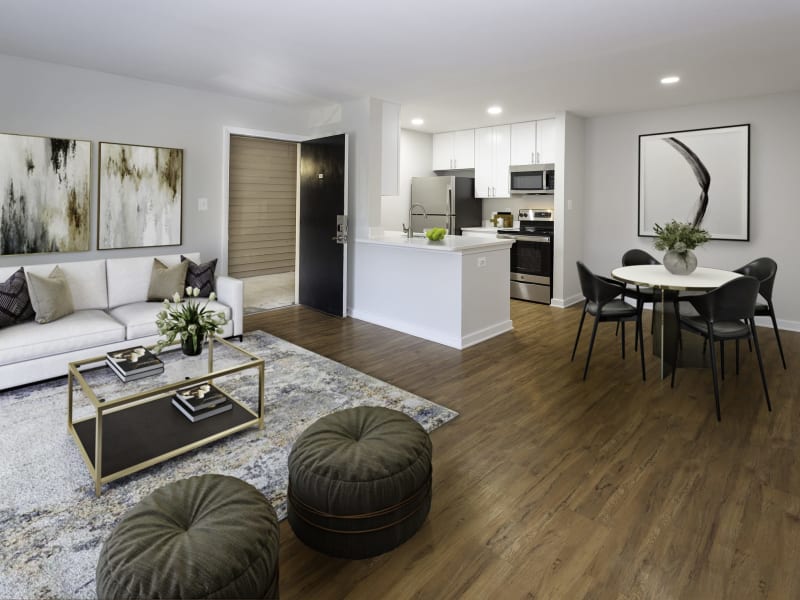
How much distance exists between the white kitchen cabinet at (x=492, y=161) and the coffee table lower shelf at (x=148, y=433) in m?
5.28

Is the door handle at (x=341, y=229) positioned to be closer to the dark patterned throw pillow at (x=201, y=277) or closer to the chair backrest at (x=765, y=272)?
the dark patterned throw pillow at (x=201, y=277)

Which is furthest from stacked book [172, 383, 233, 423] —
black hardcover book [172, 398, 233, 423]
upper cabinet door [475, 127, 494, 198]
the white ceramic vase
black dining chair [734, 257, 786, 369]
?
upper cabinet door [475, 127, 494, 198]

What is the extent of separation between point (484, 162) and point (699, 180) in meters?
2.76

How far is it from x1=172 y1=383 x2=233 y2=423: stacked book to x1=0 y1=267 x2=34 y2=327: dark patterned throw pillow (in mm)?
1585

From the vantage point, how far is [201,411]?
278 centimetres

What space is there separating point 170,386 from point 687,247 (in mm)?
3659

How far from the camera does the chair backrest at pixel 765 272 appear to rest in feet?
12.6

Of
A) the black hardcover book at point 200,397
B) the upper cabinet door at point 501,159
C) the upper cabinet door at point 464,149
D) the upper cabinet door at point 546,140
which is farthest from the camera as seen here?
the upper cabinet door at point 464,149

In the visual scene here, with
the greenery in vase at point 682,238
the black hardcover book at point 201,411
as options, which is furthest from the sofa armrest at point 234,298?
the greenery in vase at point 682,238

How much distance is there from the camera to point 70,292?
391 cm

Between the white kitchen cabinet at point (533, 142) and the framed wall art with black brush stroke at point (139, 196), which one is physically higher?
the white kitchen cabinet at point (533, 142)

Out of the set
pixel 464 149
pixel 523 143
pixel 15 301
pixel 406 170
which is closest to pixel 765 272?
pixel 523 143

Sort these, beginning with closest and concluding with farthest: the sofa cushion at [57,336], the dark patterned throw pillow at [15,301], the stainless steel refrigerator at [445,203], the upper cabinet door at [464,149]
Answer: the sofa cushion at [57,336], the dark patterned throw pillow at [15,301], the stainless steel refrigerator at [445,203], the upper cabinet door at [464,149]

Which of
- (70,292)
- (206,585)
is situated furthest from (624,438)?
(70,292)
